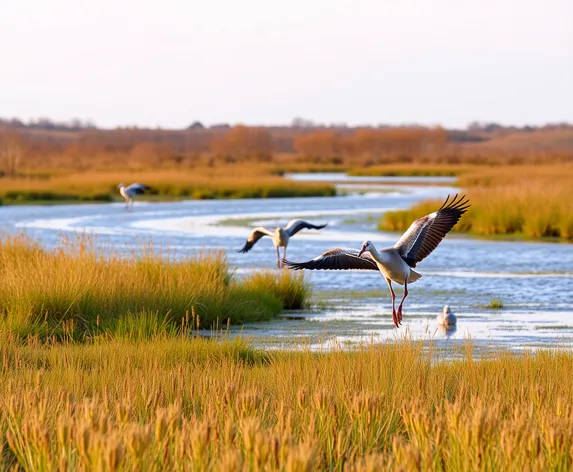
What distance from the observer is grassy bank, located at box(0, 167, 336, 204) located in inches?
1731

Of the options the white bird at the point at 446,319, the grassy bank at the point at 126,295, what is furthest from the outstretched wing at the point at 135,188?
the white bird at the point at 446,319

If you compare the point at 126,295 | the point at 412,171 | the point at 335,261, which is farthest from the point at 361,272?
the point at 412,171

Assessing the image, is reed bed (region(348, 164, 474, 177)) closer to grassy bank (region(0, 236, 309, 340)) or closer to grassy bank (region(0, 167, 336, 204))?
grassy bank (region(0, 167, 336, 204))

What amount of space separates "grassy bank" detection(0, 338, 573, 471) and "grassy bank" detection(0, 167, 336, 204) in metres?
35.6

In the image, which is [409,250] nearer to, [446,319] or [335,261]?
[335,261]

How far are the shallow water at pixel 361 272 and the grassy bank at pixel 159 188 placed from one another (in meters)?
3.26

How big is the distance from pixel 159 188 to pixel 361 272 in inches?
1227

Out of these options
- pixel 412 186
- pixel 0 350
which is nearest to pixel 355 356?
pixel 0 350

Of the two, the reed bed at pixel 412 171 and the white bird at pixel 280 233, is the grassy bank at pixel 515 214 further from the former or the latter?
the reed bed at pixel 412 171

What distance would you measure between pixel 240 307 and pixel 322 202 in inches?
1213

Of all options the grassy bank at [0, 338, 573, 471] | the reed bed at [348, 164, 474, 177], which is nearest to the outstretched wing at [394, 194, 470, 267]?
the grassy bank at [0, 338, 573, 471]

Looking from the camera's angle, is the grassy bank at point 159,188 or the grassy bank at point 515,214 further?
the grassy bank at point 159,188

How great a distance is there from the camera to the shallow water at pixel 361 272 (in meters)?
11.9

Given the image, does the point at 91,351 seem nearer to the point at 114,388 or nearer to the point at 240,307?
the point at 114,388
